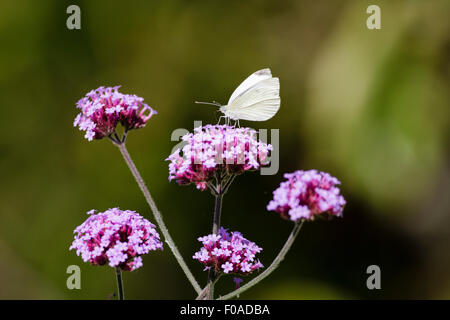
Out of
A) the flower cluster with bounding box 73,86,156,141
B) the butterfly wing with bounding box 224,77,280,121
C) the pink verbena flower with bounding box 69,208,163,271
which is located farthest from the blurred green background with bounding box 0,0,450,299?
the pink verbena flower with bounding box 69,208,163,271

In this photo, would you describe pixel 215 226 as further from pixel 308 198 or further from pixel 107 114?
pixel 107 114

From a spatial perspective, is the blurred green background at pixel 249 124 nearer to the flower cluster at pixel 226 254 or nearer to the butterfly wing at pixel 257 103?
the butterfly wing at pixel 257 103

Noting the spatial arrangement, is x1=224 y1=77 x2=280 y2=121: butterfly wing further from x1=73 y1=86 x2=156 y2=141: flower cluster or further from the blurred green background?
the blurred green background

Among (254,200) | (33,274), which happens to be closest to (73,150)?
(33,274)

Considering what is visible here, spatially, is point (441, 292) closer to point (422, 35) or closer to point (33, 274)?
point (422, 35)

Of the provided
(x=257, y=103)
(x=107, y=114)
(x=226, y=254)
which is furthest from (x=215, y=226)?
(x=257, y=103)
